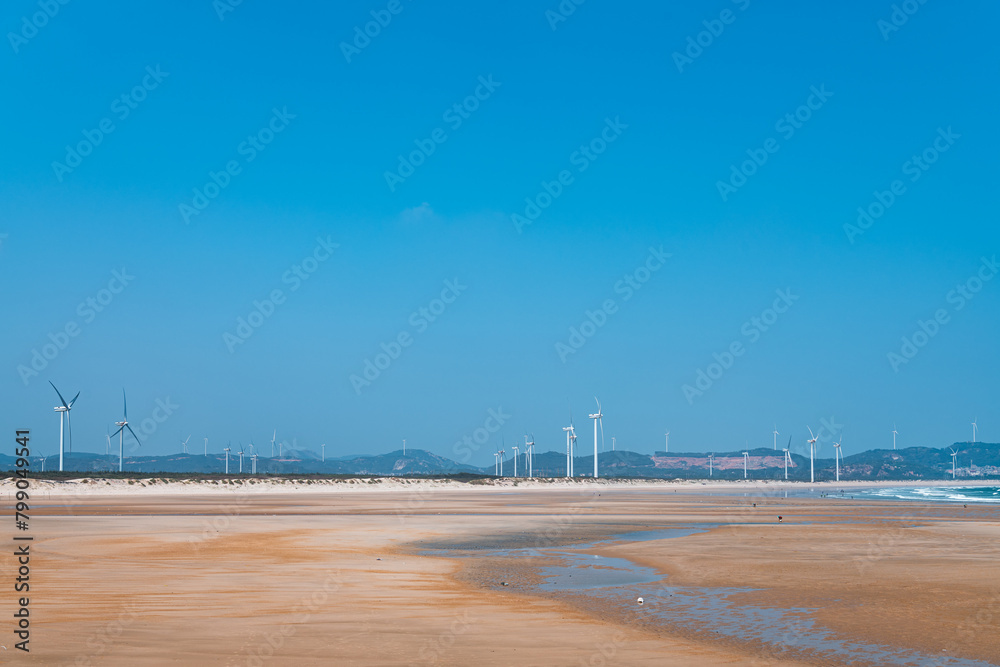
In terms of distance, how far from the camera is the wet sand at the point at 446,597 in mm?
11234

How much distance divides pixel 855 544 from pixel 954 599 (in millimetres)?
11599

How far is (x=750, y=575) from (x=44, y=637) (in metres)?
14.7

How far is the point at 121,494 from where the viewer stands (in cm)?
7425

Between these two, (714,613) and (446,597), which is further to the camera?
(446,597)

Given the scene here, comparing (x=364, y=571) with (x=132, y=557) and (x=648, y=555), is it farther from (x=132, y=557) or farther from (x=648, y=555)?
(x=648, y=555)

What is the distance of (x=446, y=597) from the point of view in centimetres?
1567

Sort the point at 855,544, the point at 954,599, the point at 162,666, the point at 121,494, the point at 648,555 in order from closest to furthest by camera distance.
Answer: the point at 162,666 → the point at 954,599 → the point at 648,555 → the point at 855,544 → the point at 121,494

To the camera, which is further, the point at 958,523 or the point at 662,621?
the point at 958,523

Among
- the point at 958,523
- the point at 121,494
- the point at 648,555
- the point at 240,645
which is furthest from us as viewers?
the point at 121,494

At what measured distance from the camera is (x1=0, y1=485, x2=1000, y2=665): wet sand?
11.2 metres

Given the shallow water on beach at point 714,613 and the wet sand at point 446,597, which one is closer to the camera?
the wet sand at point 446,597

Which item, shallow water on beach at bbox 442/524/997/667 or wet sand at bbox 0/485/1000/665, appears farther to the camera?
shallow water on beach at bbox 442/524/997/667

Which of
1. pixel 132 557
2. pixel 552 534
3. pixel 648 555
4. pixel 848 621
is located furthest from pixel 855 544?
pixel 132 557

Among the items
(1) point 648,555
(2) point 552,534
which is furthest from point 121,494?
(1) point 648,555
